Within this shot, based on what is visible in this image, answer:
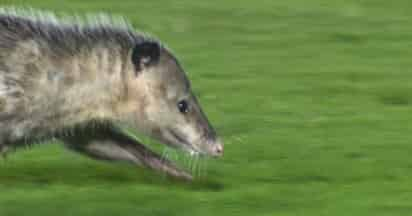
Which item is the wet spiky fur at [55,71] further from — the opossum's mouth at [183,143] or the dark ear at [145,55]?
the opossum's mouth at [183,143]

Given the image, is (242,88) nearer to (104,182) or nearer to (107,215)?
(104,182)

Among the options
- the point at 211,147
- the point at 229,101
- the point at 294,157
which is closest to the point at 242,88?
the point at 229,101

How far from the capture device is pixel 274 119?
1360 centimetres

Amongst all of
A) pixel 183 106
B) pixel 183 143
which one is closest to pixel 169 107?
pixel 183 106

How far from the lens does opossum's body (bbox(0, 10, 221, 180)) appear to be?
11117mm

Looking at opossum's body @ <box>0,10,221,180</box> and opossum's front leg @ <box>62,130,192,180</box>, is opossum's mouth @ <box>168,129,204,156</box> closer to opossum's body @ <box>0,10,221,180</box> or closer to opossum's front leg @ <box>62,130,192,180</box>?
opossum's body @ <box>0,10,221,180</box>

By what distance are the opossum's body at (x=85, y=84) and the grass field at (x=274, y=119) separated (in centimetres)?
46

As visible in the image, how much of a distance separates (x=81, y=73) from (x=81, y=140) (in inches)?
26.6

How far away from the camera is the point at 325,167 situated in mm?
12156

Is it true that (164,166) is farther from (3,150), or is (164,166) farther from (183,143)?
(3,150)

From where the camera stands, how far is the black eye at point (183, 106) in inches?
453

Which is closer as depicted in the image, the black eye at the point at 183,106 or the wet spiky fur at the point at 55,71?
the wet spiky fur at the point at 55,71

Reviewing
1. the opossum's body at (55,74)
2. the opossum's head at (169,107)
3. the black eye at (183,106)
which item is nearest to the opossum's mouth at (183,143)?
the opossum's head at (169,107)

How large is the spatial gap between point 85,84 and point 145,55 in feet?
1.48
